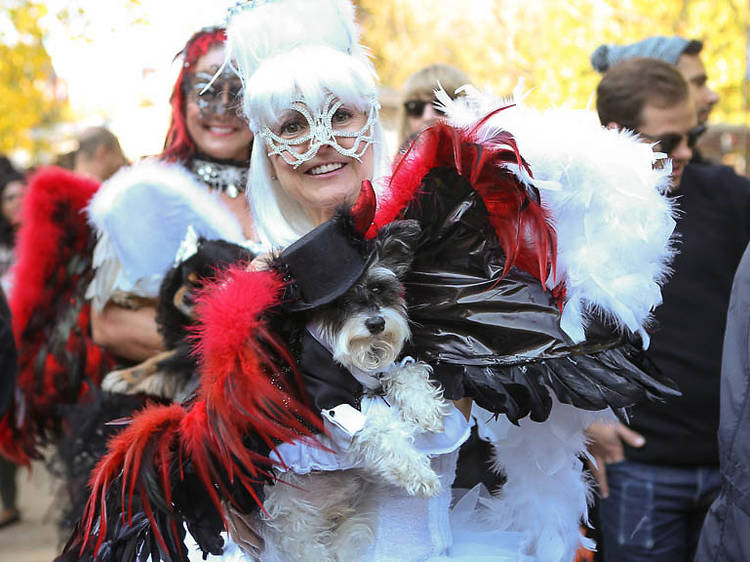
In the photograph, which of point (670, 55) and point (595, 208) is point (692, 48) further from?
point (595, 208)

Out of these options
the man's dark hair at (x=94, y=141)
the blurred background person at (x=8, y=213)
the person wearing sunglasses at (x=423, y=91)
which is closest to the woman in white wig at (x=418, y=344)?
the person wearing sunglasses at (x=423, y=91)

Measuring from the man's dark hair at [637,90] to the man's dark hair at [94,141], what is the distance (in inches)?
142

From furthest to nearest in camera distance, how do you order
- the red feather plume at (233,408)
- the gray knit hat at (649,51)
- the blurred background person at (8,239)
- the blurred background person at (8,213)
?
the blurred background person at (8,213) → the blurred background person at (8,239) → the gray knit hat at (649,51) → the red feather plume at (233,408)

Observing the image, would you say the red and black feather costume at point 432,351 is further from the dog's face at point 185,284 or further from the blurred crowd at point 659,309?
the blurred crowd at point 659,309

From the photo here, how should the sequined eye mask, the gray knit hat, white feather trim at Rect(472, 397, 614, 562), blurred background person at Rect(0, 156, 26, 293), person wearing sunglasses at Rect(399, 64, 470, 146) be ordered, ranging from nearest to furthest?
white feather trim at Rect(472, 397, 614, 562) < the sequined eye mask < the gray knit hat < person wearing sunglasses at Rect(399, 64, 470, 146) < blurred background person at Rect(0, 156, 26, 293)

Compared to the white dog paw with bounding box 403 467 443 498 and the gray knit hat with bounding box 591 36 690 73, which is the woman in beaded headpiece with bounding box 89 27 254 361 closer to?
the white dog paw with bounding box 403 467 443 498

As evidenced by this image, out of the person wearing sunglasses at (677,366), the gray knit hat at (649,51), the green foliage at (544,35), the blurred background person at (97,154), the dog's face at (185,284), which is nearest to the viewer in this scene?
the dog's face at (185,284)

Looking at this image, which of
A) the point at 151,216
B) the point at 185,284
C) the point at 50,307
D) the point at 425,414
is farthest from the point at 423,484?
the point at 50,307

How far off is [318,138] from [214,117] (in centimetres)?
122

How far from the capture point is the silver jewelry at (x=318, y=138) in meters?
2.15

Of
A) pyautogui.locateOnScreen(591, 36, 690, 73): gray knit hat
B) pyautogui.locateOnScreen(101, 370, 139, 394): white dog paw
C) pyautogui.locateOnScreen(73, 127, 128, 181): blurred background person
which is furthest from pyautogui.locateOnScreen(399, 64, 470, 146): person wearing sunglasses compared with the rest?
pyautogui.locateOnScreen(73, 127, 128, 181): blurred background person

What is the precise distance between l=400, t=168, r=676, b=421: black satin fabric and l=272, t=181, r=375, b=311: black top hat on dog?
0.44ft

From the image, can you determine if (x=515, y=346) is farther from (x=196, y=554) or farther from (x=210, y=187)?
(x=210, y=187)

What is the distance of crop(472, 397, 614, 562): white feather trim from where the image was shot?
2.09 meters
